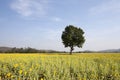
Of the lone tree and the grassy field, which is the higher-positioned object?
the lone tree

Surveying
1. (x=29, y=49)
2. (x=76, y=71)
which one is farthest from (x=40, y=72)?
(x=29, y=49)

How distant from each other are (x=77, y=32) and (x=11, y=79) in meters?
47.0

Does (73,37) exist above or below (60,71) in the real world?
above

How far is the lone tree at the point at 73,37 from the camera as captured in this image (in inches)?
2104

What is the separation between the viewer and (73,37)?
176 ft

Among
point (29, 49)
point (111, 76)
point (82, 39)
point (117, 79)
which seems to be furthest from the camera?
point (29, 49)

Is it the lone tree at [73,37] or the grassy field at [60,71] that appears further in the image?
the lone tree at [73,37]

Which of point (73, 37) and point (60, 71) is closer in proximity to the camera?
point (60, 71)

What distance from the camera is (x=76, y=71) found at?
30.3 ft

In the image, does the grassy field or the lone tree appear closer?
the grassy field

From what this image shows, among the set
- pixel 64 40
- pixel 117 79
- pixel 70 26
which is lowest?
pixel 117 79

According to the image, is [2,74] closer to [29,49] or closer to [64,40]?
[64,40]

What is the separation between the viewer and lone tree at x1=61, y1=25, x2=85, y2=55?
5343 cm

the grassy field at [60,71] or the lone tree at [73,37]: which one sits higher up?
the lone tree at [73,37]
